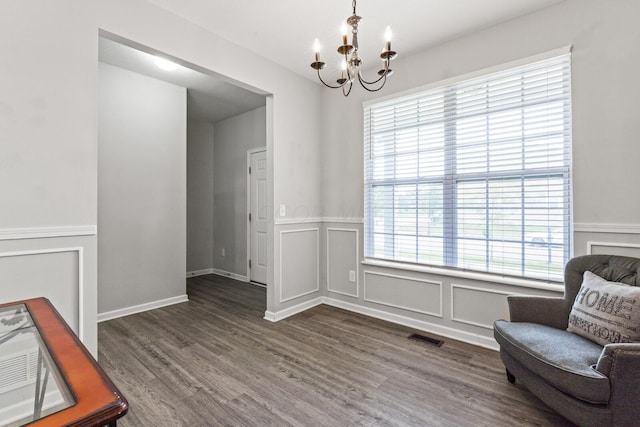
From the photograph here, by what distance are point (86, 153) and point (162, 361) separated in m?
1.62

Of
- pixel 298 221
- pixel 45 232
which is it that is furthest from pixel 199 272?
pixel 45 232

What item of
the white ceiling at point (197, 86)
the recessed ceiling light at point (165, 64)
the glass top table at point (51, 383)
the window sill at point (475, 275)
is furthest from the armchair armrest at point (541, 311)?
the recessed ceiling light at point (165, 64)

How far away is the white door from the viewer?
489cm

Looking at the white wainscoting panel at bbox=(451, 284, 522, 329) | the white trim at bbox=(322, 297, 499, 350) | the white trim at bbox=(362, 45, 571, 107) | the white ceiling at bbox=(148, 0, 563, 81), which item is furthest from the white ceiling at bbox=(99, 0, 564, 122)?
the white trim at bbox=(322, 297, 499, 350)

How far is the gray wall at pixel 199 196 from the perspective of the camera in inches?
214

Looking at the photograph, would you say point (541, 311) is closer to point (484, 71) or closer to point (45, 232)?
point (484, 71)

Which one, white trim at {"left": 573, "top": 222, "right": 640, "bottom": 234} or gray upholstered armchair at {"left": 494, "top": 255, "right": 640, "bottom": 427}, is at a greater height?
white trim at {"left": 573, "top": 222, "right": 640, "bottom": 234}

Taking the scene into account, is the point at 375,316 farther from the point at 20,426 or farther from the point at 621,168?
the point at 20,426

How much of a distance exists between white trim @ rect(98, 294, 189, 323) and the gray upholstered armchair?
139 inches

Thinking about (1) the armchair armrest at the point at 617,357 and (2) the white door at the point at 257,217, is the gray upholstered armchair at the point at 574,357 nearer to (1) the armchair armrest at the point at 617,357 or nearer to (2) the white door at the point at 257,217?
(1) the armchair armrest at the point at 617,357

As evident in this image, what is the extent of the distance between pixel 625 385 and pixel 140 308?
4.09 meters

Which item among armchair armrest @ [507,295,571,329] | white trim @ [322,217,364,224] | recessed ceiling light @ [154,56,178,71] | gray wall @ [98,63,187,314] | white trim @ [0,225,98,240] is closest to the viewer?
white trim @ [0,225,98,240]

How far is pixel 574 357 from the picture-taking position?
62.2 inches

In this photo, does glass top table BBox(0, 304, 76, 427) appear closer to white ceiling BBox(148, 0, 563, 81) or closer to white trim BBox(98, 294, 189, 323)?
white ceiling BBox(148, 0, 563, 81)
